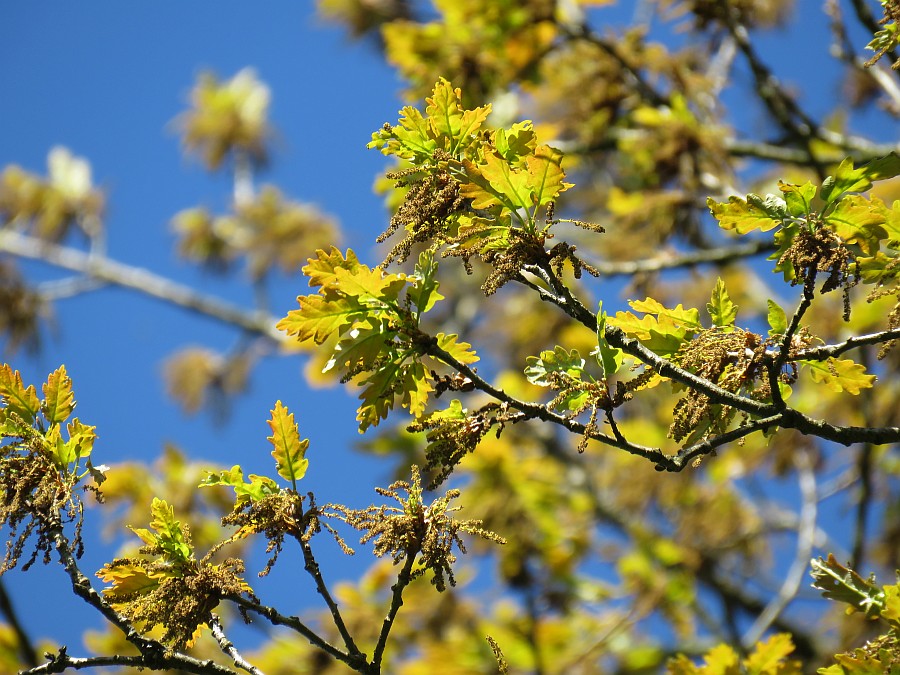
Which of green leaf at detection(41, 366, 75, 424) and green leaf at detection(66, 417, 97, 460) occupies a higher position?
green leaf at detection(41, 366, 75, 424)

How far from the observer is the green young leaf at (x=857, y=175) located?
5.40ft

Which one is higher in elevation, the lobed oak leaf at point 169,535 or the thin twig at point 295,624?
the lobed oak leaf at point 169,535

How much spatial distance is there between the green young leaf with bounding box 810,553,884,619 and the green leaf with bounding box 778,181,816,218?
727 millimetres

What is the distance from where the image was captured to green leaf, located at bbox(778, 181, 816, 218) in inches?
65.8

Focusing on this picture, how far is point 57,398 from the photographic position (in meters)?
1.91

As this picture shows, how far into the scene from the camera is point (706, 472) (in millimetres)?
8547

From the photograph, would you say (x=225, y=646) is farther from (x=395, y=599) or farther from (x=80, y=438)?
(x=80, y=438)

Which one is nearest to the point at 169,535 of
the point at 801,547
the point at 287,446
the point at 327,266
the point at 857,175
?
the point at 287,446

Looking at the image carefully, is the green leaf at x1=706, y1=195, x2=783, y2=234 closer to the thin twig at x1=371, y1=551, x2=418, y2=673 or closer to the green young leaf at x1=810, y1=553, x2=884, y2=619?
the green young leaf at x1=810, y1=553, x2=884, y2=619

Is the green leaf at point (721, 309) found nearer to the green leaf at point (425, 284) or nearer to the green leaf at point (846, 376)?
the green leaf at point (846, 376)

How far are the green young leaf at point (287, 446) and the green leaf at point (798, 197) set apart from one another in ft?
3.52

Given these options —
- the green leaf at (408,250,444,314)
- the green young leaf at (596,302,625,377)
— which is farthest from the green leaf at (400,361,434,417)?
the green young leaf at (596,302,625,377)

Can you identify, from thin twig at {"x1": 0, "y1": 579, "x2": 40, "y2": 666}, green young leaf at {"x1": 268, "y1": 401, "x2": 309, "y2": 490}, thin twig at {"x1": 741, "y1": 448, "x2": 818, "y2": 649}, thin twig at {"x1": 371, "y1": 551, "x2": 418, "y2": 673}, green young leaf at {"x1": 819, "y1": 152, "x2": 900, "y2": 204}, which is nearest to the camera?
green young leaf at {"x1": 819, "y1": 152, "x2": 900, "y2": 204}

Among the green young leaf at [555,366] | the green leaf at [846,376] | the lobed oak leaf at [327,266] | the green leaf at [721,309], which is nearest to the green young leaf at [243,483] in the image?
the lobed oak leaf at [327,266]
